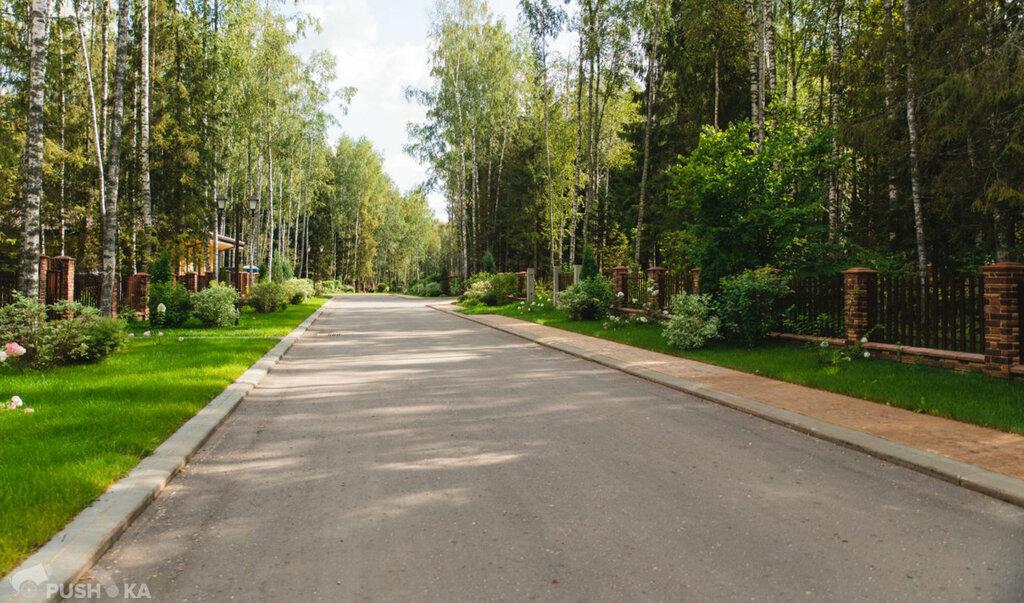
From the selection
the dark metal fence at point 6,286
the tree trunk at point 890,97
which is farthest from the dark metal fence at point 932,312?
the dark metal fence at point 6,286

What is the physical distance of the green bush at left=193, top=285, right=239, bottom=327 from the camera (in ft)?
60.5

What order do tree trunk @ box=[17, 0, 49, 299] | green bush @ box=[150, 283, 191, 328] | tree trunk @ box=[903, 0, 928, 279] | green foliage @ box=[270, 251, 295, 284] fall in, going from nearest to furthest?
tree trunk @ box=[17, 0, 49, 299], tree trunk @ box=[903, 0, 928, 279], green bush @ box=[150, 283, 191, 328], green foliage @ box=[270, 251, 295, 284]

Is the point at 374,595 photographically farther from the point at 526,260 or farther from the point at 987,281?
the point at 526,260

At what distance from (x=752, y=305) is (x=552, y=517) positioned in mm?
9796

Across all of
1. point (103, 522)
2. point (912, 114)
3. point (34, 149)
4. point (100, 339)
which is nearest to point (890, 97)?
point (912, 114)

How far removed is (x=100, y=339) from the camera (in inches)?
398

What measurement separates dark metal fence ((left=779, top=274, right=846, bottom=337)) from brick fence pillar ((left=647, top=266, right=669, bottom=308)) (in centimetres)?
515

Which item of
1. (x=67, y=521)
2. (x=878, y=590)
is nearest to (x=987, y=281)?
(x=878, y=590)

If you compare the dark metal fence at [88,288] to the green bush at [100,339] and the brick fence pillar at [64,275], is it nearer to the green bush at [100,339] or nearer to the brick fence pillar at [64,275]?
the brick fence pillar at [64,275]

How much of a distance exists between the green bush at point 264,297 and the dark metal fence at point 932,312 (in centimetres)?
2304

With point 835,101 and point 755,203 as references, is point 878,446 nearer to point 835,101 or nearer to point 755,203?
point 755,203

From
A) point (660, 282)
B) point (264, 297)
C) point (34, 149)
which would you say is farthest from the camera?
point (264, 297)

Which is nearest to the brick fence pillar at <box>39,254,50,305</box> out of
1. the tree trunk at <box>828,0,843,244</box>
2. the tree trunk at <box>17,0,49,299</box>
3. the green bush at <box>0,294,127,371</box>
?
the tree trunk at <box>17,0,49,299</box>

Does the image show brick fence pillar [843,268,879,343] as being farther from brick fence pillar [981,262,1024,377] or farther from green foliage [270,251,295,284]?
green foliage [270,251,295,284]
